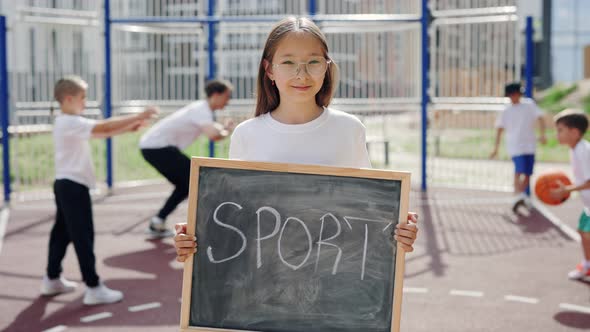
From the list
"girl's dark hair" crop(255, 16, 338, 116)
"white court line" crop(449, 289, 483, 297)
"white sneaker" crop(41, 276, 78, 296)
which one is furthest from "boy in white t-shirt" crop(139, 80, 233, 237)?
"girl's dark hair" crop(255, 16, 338, 116)

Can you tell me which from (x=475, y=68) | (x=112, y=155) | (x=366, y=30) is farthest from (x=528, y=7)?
(x=112, y=155)

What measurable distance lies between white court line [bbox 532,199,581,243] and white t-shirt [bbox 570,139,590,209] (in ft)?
7.01

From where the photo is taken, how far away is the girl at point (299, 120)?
2799 mm

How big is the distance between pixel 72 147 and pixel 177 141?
115 inches

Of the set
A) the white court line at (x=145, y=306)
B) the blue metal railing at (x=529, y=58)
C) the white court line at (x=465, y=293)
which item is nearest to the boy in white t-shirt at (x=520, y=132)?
the blue metal railing at (x=529, y=58)

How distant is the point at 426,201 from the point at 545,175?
12.0 feet

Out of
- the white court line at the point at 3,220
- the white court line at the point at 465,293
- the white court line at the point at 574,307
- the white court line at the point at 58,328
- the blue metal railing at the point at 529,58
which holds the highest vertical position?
the blue metal railing at the point at 529,58

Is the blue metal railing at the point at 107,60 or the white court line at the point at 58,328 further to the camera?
the blue metal railing at the point at 107,60

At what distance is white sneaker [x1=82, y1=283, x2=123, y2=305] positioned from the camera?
219 inches

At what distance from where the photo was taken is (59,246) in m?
5.84

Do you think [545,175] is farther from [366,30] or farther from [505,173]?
[505,173]

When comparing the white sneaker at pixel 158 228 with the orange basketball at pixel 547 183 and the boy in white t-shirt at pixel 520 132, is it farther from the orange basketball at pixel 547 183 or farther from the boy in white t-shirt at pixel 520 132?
the boy in white t-shirt at pixel 520 132

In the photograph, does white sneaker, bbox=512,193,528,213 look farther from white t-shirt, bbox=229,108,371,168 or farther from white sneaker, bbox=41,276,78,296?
white t-shirt, bbox=229,108,371,168

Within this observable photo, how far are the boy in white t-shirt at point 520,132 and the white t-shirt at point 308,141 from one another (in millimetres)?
7229
